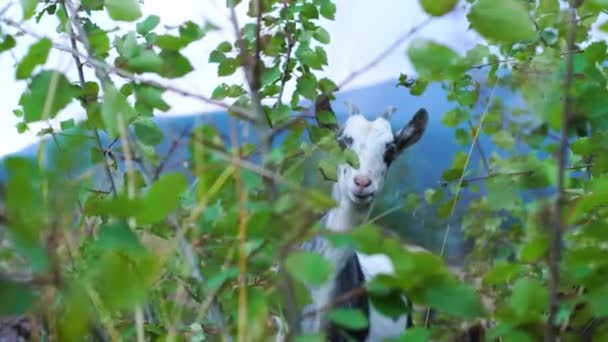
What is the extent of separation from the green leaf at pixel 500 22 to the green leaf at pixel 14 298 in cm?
31

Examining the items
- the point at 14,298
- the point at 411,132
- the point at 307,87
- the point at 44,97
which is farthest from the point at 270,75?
the point at 14,298

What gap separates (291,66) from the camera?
1409 mm

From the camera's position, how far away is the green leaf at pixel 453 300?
0.57 meters

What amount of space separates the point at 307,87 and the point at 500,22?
770mm

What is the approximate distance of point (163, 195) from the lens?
545 mm

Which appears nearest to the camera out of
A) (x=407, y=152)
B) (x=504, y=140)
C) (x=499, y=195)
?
(x=499, y=195)

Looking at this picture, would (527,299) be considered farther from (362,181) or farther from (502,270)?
(362,181)

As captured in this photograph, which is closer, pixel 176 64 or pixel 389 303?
pixel 389 303

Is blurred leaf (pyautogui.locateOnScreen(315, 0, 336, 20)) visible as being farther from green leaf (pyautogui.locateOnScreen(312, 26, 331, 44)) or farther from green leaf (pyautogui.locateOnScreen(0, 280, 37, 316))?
green leaf (pyautogui.locateOnScreen(0, 280, 37, 316))

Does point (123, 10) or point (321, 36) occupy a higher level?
point (123, 10)

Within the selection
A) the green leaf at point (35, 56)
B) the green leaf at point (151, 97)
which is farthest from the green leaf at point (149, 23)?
the green leaf at point (35, 56)

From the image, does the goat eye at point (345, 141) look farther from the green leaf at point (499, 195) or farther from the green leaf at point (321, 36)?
the green leaf at point (499, 195)

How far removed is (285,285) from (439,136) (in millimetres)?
2357

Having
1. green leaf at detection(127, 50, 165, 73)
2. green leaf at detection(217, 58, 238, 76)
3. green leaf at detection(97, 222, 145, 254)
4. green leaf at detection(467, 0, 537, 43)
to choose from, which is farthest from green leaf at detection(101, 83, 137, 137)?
green leaf at detection(217, 58, 238, 76)
